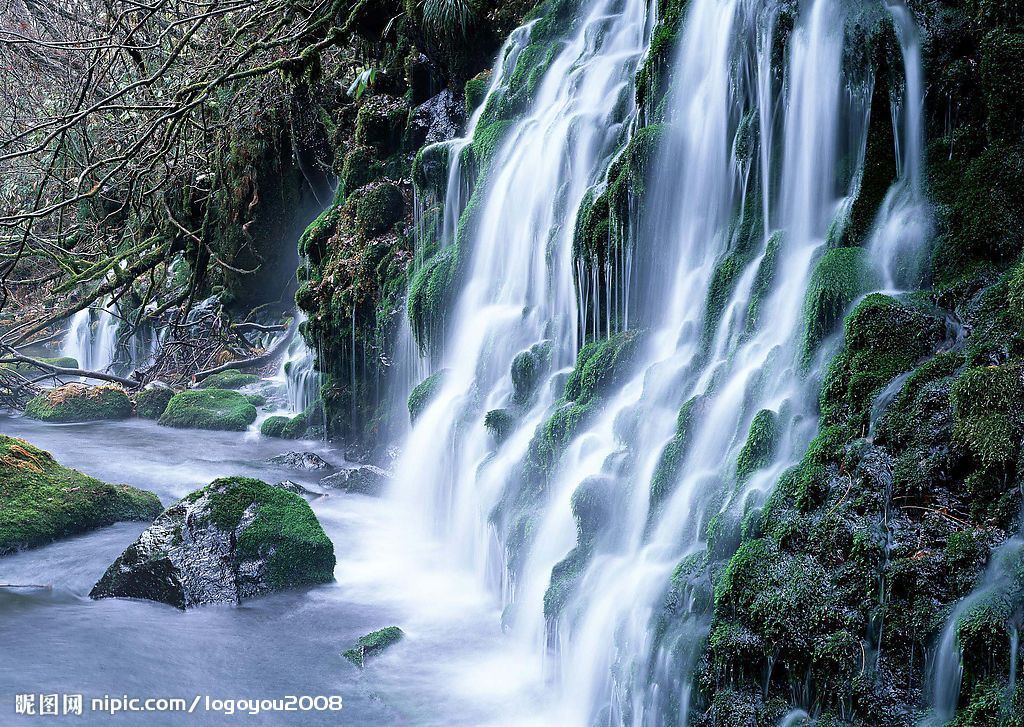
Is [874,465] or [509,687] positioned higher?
[874,465]

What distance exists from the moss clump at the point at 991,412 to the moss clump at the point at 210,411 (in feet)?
35.7

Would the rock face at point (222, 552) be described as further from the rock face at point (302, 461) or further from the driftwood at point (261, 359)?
the driftwood at point (261, 359)

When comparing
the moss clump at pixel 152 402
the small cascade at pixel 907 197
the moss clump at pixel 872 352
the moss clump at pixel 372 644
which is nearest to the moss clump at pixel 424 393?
the moss clump at pixel 372 644

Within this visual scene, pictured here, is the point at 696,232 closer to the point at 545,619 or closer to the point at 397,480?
the point at 545,619

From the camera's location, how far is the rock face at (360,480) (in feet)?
32.0

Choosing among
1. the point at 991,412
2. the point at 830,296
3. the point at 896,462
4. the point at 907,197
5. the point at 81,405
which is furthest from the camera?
the point at 81,405

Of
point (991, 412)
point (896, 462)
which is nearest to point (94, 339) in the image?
point (896, 462)

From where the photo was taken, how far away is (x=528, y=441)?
7461mm

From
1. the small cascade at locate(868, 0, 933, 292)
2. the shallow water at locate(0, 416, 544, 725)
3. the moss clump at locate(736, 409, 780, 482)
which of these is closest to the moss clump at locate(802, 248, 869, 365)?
the small cascade at locate(868, 0, 933, 292)

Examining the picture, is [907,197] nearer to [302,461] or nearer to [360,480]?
[360,480]

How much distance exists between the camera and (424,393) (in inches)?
370

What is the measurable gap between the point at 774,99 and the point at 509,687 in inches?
164

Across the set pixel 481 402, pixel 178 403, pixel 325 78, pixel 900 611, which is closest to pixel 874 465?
pixel 900 611

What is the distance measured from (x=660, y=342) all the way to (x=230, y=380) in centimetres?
1007
